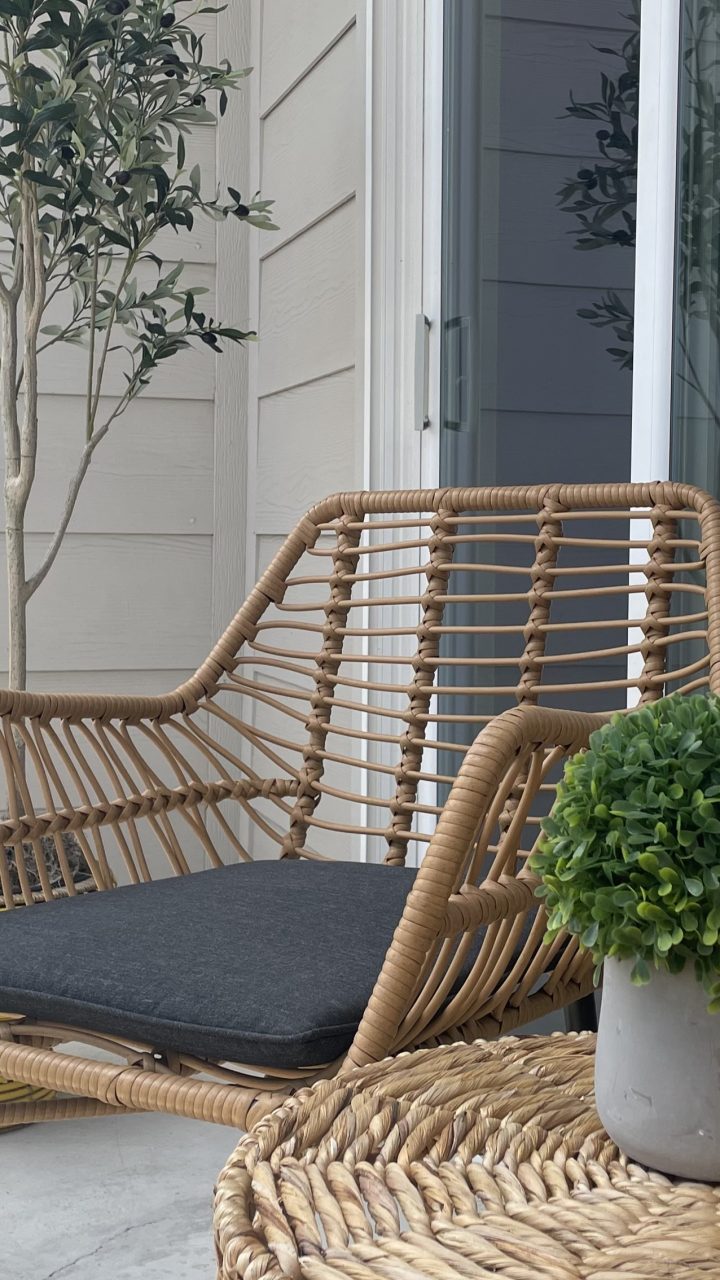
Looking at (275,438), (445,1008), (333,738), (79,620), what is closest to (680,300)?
(445,1008)

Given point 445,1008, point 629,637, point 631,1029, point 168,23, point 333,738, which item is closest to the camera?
point 631,1029

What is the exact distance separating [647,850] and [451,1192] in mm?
180

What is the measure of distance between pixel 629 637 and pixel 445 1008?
66 cm

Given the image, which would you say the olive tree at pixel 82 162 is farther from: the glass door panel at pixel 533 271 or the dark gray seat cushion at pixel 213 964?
the dark gray seat cushion at pixel 213 964

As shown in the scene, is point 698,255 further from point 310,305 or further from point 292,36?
point 292,36

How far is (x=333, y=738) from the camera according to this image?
240cm

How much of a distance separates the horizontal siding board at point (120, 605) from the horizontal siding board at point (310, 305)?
0.42 metres

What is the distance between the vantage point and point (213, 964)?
1048 millimetres

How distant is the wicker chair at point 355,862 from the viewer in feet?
3.11

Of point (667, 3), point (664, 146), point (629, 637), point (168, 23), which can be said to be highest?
point (168, 23)

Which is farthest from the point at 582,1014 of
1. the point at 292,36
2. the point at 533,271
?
the point at 292,36

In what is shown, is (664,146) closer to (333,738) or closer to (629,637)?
(629,637)

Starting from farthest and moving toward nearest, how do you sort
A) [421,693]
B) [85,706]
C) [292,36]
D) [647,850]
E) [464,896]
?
[292,36] < [421,693] < [85,706] < [464,896] < [647,850]

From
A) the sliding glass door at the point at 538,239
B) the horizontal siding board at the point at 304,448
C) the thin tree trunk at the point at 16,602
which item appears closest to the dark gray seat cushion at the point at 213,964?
the sliding glass door at the point at 538,239
